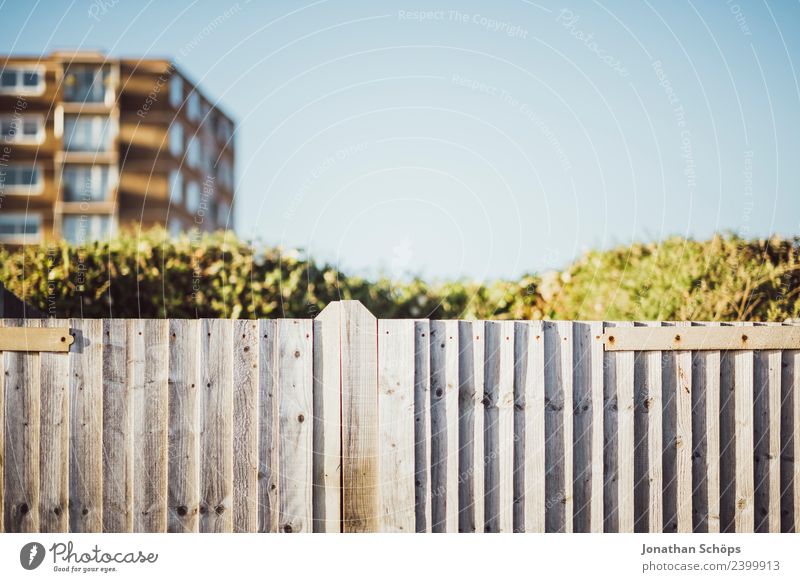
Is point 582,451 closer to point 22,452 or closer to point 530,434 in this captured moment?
point 530,434

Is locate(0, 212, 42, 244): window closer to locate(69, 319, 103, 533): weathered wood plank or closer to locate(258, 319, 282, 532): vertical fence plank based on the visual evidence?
locate(69, 319, 103, 533): weathered wood plank

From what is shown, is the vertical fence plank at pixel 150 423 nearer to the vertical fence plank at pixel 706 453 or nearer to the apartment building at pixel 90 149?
the vertical fence plank at pixel 706 453

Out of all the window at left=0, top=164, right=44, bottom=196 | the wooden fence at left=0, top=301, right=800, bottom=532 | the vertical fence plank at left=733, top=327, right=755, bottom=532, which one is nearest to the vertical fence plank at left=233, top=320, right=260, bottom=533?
the wooden fence at left=0, top=301, right=800, bottom=532

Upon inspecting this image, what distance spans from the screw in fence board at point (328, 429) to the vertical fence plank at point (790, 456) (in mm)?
2724

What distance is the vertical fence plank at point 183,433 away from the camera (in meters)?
3.78

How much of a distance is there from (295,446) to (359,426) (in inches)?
15.3

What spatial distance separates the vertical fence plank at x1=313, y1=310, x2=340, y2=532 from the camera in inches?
149

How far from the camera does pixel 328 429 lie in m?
3.79

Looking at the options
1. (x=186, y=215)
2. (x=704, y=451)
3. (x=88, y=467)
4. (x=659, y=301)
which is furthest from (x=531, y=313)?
(x=186, y=215)

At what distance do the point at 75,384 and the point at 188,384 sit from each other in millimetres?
651

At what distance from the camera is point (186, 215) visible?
46.7m

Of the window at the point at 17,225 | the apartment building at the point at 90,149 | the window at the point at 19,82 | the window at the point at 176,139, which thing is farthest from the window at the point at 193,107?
the window at the point at 17,225

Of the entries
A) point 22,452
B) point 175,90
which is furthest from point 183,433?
point 175,90

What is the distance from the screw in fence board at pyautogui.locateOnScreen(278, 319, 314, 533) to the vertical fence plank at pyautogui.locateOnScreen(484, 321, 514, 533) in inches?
40.7
